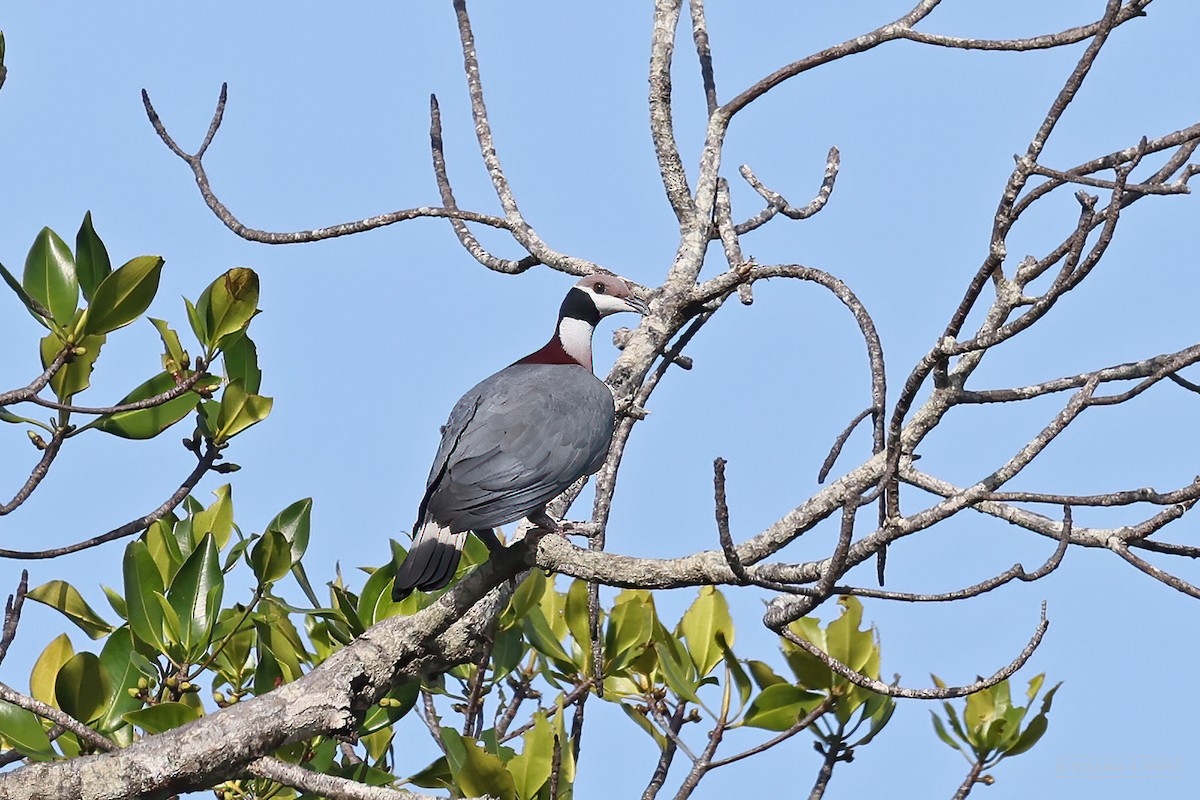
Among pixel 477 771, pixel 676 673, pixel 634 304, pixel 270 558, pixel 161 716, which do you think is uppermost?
pixel 634 304

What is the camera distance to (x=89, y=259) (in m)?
3.65

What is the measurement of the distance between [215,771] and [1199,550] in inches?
92.6

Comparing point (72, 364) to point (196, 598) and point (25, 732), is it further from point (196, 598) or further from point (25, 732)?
point (25, 732)

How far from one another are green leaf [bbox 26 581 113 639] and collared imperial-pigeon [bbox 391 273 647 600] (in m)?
0.91

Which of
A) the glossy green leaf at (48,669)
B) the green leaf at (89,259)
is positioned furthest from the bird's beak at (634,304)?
the glossy green leaf at (48,669)

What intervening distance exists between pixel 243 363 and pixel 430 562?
96 cm

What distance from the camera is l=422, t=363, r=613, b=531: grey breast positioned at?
147 inches

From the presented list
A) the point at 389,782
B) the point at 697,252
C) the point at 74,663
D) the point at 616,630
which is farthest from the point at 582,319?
the point at 74,663

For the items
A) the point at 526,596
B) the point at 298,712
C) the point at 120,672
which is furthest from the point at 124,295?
the point at 526,596

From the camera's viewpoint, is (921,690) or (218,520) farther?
(218,520)

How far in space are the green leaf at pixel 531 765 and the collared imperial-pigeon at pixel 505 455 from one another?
1.68ft

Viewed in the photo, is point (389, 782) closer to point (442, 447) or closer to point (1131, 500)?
point (442, 447)

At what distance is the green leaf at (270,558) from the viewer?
11.8 feet

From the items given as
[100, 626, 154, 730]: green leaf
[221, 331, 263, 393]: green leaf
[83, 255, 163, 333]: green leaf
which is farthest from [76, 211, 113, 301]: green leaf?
[100, 626, 154, 730]: green leaf
